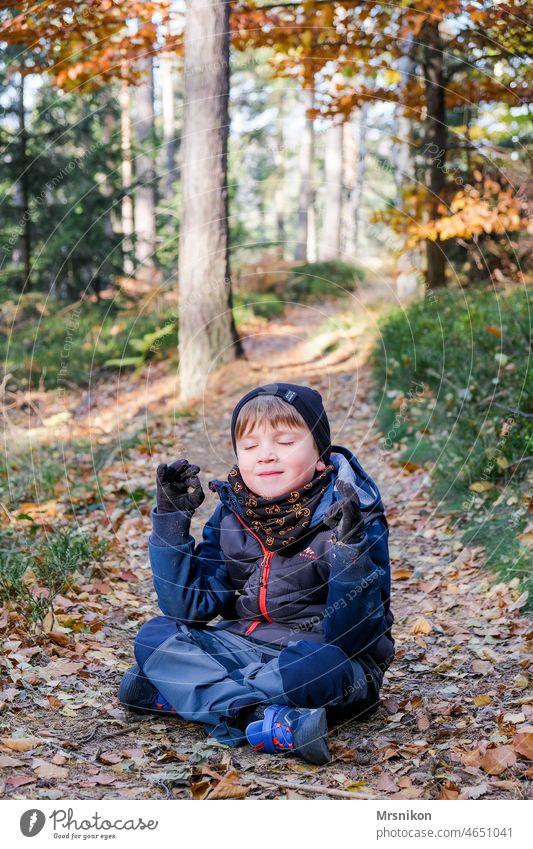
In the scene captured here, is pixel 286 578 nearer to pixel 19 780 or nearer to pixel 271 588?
pixel 271 588

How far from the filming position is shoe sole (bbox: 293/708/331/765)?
2.87m

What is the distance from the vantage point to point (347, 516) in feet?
9.81

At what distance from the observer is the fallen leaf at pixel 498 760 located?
2787 mm

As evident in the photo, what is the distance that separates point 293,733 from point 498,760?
69cm

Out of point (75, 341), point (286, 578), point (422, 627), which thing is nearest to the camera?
point (286, 578)

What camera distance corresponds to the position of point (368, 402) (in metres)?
8.35

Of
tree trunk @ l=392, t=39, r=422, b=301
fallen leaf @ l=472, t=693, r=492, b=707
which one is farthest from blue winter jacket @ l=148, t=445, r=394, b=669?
tree trunk @ l=392, t=39, r=422, b=301

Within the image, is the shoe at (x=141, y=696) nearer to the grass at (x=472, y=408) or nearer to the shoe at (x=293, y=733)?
the shoe at (x=293, y=733)

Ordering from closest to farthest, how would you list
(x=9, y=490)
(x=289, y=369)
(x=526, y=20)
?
(x=526, y=20) → (x=9, y=490) → (x=289, y=369)

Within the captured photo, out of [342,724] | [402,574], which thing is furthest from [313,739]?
[402,574]

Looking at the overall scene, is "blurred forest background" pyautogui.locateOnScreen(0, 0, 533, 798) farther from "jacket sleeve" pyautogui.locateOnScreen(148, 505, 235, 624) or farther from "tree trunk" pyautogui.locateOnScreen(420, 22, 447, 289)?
"jacket sleeve" pyautogui.locateOnScreen(148, 505, 235, 624)

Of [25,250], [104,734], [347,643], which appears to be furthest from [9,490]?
[25,250]
